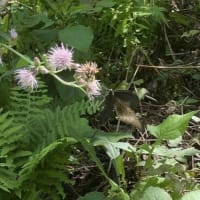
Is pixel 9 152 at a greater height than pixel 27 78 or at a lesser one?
lesser

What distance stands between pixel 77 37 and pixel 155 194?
659 millimetres

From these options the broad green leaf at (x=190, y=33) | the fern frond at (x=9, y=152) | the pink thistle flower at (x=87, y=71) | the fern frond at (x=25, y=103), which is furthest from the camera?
the broad green leaf at (x=190, y=33)

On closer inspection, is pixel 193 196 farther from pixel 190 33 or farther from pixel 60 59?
pixel 190 33

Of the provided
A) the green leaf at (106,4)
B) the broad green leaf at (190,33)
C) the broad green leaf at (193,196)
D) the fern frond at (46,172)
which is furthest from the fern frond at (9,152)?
the broad green leaf at (190,33)

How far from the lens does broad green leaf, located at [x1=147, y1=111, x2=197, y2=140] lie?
1884mm

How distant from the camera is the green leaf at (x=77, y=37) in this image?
2.05 m

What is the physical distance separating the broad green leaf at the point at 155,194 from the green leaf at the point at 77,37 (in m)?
0.56

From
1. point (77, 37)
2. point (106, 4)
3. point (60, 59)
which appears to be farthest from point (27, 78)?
point (106, 4)

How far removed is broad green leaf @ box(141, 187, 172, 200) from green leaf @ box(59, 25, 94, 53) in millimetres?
564

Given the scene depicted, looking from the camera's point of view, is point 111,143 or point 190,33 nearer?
point 111,143

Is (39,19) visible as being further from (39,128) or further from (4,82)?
(39,128)

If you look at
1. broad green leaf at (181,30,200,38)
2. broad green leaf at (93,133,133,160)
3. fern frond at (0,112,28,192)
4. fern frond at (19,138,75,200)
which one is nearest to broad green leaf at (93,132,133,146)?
broad green leaf at (93,133,133,160)

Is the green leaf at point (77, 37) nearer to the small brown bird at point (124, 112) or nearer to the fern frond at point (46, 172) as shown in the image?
the small brown bird at point (124, 112)

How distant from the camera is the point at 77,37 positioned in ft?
6.91
